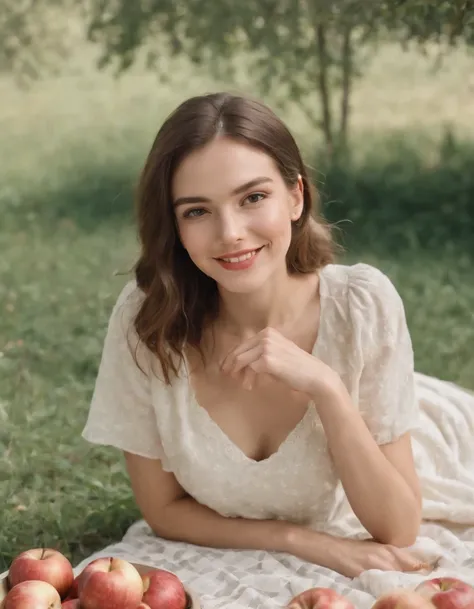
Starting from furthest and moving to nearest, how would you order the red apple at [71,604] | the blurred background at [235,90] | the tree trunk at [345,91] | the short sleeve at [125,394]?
the tree trunk at [345,91] → the blurred background at [235,90] → the short sleeve at [125,394] → the red apple at [71,604]

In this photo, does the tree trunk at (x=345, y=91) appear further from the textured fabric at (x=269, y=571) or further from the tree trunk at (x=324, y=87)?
the textured fabric at (x=269, y=571)

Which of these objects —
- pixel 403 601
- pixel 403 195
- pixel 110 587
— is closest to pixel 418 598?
pixel 403 601

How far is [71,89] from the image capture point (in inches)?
288

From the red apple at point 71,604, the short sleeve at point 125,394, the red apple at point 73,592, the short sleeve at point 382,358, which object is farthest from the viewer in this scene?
the short sleeve at point 125,394

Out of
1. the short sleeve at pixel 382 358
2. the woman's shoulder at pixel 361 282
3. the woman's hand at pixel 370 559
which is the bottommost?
the woman's hand at pixel 370 559

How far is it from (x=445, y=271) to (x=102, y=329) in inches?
75.1

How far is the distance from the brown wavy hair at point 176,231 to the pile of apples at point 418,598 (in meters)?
0.71

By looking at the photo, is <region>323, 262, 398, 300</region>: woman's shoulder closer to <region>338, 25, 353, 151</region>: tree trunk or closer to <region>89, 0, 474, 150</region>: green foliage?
<region>89, 0, 474, 150</region>: green foliage

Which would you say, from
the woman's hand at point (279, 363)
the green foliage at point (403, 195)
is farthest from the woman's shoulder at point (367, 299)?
the green foliage at point (403, 195)

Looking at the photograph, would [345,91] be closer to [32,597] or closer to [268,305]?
[268,305]

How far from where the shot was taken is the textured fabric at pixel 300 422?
258 centimetres

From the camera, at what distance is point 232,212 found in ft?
7.73

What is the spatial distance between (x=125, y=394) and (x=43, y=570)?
0.64 meters

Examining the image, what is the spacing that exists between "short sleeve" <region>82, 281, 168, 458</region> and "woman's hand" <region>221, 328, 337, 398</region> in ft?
1.12
